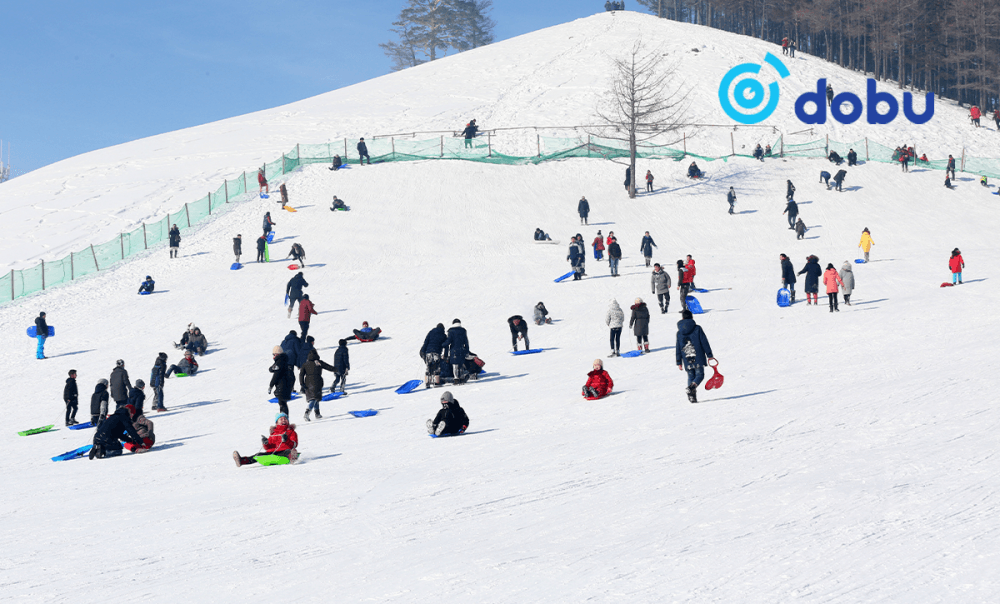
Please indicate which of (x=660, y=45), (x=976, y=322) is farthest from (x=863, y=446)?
(x=660, y=45)

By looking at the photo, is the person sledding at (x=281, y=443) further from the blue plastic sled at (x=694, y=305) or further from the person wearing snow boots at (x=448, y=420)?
the blue plastic sled at (x=694, y=305)

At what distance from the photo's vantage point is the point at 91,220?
39.9 meters

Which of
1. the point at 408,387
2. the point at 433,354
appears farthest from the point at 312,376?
the point at 433,354

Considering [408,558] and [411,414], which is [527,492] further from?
[411,414]

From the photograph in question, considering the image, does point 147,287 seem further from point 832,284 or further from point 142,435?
point 832,284

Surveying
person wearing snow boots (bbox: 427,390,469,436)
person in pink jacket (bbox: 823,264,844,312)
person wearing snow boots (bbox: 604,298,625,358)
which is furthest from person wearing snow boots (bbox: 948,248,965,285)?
person wearing snow boots (bbox: 427,390,469,436)

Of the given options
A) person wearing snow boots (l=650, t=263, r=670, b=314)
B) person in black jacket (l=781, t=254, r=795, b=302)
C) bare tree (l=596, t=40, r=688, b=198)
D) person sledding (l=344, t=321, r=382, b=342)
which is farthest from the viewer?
bare tree (l=596, t=40, r=688, b=198)

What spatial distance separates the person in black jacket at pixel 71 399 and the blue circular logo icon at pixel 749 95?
1924 inches

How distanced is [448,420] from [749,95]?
54.7 meters

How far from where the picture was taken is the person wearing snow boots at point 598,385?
42.1ft

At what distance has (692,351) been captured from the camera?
11570 millimetres

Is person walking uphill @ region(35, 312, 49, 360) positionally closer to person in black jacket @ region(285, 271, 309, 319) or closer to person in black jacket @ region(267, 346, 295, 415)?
person in black jacket @ region(285, 271, 309, 319)

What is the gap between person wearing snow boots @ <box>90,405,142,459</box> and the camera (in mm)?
11781

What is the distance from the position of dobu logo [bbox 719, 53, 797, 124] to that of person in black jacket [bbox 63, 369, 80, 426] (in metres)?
48.9
